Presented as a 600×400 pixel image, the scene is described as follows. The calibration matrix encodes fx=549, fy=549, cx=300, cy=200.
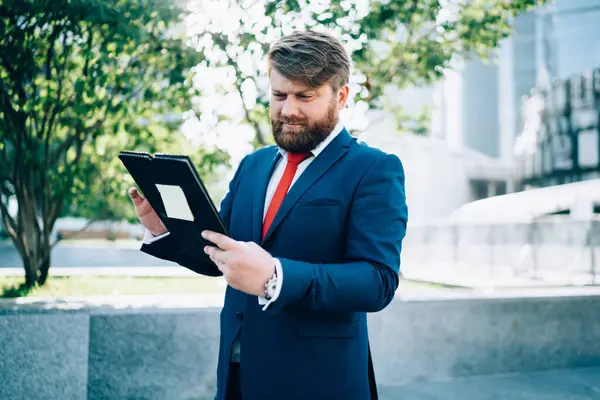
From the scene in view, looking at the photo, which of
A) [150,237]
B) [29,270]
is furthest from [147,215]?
[29,270]

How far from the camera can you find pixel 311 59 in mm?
1882

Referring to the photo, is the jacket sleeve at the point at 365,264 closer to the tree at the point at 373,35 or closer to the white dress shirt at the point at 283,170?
the white dress shirt at the point at 283,170

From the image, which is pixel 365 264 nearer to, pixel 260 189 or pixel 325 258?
pixel 325 258

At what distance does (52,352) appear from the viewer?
3.98m

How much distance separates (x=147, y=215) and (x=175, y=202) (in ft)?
1.36

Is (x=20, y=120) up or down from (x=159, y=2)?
down

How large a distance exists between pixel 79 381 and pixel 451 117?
7787 cm

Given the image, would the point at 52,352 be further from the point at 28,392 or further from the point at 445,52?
the point at 445,52

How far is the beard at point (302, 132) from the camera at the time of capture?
1939 millimetres

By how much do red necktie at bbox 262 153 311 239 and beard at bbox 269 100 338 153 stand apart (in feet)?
0.25

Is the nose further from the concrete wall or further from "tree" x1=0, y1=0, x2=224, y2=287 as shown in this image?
"tree" x1=0, y1=0, x2=224, y2=287

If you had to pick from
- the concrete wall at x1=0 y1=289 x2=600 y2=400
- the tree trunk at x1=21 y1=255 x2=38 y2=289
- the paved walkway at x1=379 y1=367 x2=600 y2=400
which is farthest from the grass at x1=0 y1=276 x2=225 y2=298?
the paved walkway at x1=379 y1=367 x2=600 y2=400

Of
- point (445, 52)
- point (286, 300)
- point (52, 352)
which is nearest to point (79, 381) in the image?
point (52, 352)

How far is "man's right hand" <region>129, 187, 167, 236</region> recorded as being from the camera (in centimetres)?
203
